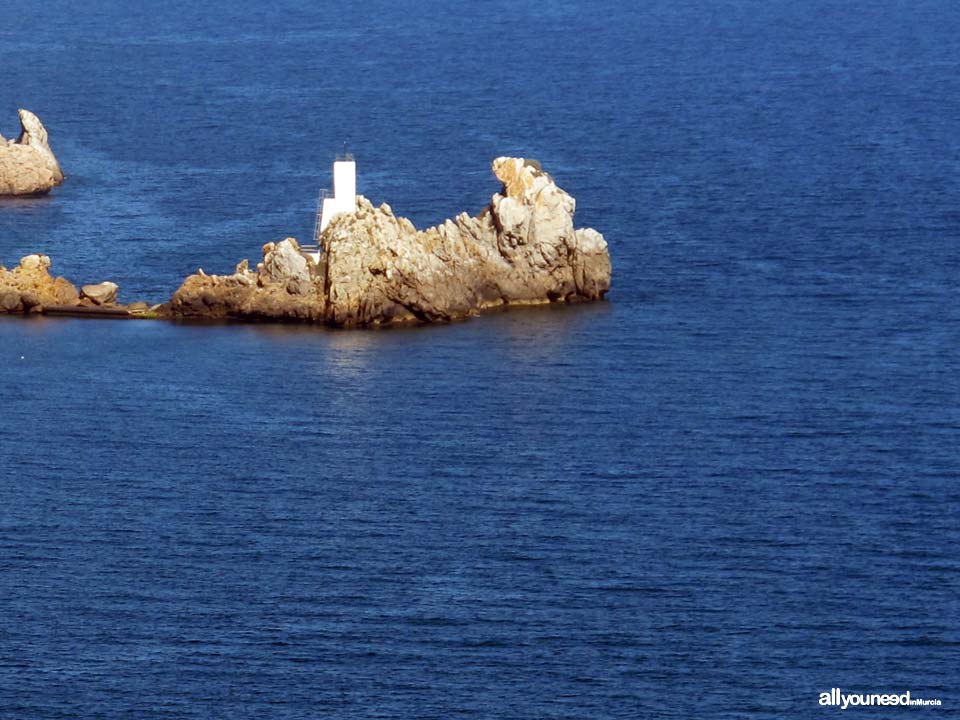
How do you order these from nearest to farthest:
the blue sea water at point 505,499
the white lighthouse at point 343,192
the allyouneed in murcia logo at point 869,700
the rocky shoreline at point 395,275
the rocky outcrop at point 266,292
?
1. the allyouneed in murcia logo at point 869,700
2. the blue sea water at point 505,499
3. the rocky shoreline at point 395,275
4. the rocky outcrop at point 266,292
5. the white lighthouse at point 343,192

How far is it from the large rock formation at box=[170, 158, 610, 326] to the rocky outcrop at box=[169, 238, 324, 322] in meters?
0.05

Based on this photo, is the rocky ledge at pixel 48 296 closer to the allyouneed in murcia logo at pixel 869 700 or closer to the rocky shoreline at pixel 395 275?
the rocky shoreline at pixel 395 275

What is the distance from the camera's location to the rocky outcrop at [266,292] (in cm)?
15338

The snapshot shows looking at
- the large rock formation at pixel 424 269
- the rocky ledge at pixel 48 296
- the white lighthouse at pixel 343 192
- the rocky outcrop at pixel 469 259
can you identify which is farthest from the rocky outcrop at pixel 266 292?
the white lighthouse at pixel 343 192

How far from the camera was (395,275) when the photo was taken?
15250cm

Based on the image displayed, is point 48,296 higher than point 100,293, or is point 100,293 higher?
point 100,293

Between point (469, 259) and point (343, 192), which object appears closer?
point (469, 259)

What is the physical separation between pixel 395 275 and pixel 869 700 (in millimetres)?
52303

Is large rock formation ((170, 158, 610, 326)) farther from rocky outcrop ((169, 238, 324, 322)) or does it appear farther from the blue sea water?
the blue sea water

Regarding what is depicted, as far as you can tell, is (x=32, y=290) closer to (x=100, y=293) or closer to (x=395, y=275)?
(x=100, y=293)

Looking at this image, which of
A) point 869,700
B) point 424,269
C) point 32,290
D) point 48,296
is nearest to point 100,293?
point 48,296

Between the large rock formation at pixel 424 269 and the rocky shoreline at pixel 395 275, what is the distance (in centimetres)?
5

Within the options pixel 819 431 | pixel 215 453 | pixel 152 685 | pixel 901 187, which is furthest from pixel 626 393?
pixel 901 187

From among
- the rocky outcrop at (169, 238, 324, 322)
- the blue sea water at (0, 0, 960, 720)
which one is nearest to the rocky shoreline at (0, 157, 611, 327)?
the rocky outcrop at (169, 238, 324, 322)
